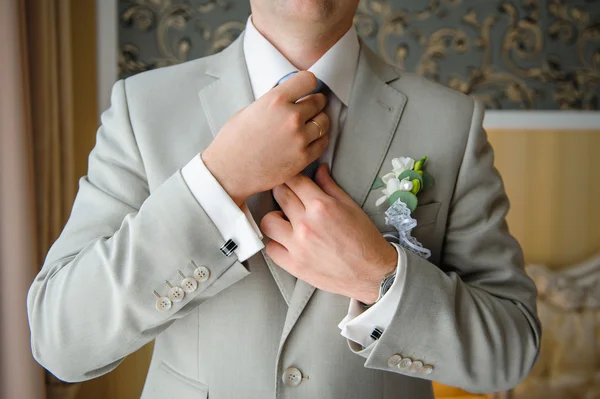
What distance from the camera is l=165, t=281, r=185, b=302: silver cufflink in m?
0.88

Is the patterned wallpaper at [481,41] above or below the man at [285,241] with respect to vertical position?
below

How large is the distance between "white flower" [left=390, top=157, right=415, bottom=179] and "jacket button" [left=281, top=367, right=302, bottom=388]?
1.22 ft

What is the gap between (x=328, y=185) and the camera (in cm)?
98

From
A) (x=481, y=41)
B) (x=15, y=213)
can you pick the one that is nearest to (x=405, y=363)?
(x=15, y=213)

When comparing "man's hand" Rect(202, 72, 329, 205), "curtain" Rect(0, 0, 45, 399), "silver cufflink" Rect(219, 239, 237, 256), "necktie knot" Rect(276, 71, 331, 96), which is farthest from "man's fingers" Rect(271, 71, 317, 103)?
"curtain" Rect(0, 0, 45, 399)

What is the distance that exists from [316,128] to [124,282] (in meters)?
0.37

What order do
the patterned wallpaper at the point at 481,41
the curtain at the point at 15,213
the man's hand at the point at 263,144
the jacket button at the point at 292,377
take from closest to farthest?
the man's hand at the point at 263,144 < the jacket button at the point at 292,377 < the curtain at the point at 15,213 < the patterned wallpaper at the point at 481,41

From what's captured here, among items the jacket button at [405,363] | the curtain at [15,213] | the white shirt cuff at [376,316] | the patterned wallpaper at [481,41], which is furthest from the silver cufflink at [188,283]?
the patterned wallpaper at [481,41]

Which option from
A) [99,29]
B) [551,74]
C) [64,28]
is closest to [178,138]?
[64,28]

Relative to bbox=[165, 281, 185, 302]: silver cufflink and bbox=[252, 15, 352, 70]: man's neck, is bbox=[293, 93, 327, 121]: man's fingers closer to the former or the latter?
bbox=[252, 15, 352, 70]: man's neck

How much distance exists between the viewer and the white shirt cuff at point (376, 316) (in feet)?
3.04

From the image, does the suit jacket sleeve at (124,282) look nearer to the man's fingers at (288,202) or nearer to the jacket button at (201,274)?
the jacket button at (201,274)

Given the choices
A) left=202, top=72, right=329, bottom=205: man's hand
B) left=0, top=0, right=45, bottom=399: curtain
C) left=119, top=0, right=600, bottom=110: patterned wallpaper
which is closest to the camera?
left=202, top=72, right=329, bottom=205: man's hand

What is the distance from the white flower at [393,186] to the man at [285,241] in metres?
0.04
